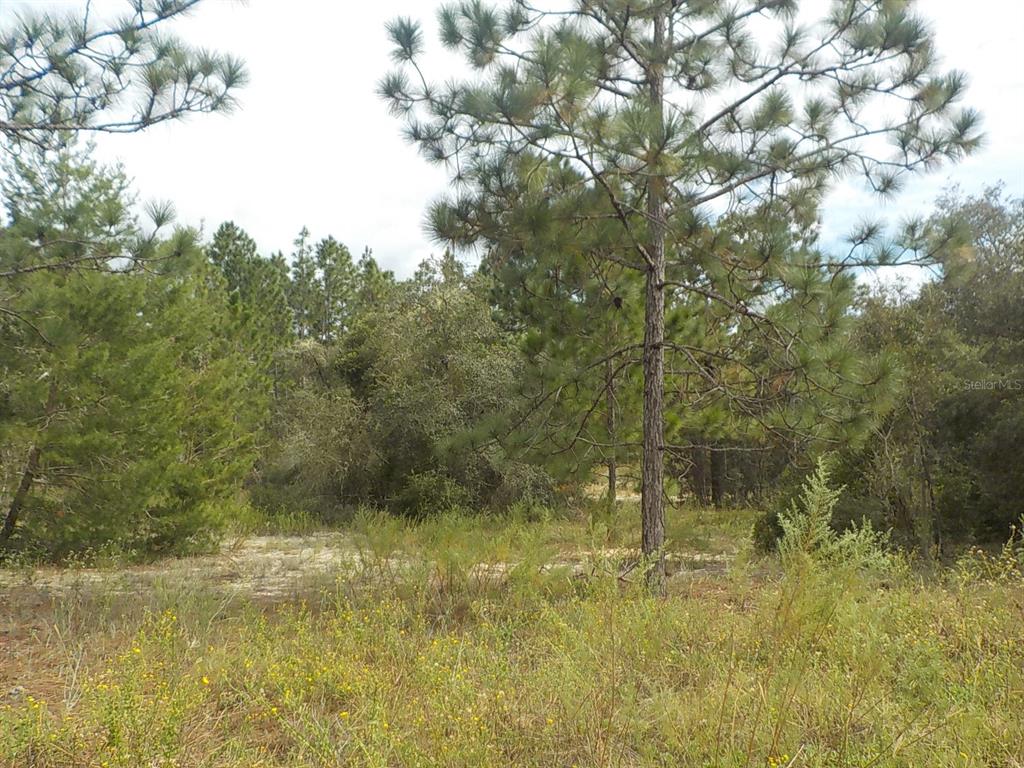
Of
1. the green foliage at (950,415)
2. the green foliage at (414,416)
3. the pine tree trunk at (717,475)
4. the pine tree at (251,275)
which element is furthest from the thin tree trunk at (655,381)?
the pine tree at (251,275)

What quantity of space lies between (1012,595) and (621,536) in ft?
18.8

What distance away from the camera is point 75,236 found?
5.38 metres

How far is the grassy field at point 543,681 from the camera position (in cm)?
272

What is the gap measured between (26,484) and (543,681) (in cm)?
802

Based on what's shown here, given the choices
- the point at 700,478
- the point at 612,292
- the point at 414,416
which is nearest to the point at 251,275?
the point at 414,416

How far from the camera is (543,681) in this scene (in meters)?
3.42

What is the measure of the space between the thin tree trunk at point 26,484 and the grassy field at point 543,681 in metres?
3.46

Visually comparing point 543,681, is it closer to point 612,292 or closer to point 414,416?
point 612,292

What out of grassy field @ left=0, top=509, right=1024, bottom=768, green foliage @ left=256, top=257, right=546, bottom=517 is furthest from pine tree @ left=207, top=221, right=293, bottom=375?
grassy field @ left=0, top=509, right=1024, bottom=768

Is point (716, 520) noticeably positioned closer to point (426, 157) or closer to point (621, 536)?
point (621, 536)

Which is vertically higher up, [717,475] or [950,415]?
[950,415]

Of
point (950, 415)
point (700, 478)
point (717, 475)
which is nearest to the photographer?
point (950, 415)

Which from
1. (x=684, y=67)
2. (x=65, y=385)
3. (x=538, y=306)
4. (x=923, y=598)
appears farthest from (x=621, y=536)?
(x=65, y=385)

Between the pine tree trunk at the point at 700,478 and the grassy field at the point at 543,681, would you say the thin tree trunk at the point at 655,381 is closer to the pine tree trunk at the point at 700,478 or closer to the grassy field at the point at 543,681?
the grassy field at the point at 543,681
